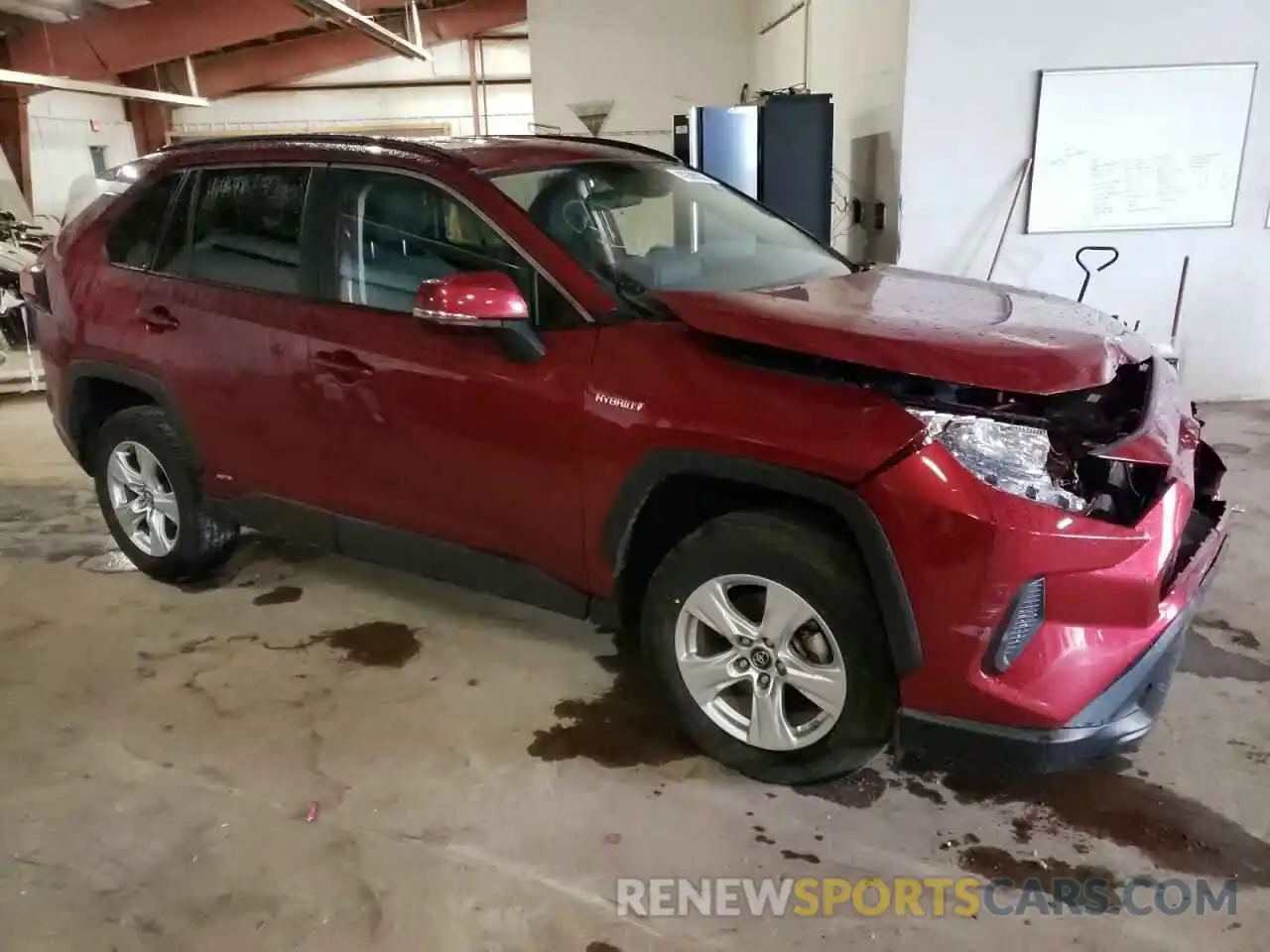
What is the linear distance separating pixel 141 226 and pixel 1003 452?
119 inches

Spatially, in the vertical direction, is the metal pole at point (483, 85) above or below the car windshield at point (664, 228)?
above

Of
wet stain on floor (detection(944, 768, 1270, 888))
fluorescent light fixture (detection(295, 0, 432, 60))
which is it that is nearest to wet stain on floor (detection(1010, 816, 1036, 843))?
wet stain on floor (detection(944, 768, 1270, 888))

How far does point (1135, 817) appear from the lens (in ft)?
7.76

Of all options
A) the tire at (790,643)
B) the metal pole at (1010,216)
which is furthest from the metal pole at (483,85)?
the tire at (790,643)

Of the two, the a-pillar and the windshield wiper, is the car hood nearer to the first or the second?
the windshield wiper

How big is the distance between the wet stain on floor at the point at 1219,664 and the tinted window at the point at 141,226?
370cm

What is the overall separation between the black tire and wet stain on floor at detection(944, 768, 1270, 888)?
8.92 ft

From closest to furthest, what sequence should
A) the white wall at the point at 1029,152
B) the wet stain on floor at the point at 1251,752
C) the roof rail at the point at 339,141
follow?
the wet stain on floor at the point at 1251,752 → the roof rail at the point at 339,141 → the white wall at the point at 1029,152

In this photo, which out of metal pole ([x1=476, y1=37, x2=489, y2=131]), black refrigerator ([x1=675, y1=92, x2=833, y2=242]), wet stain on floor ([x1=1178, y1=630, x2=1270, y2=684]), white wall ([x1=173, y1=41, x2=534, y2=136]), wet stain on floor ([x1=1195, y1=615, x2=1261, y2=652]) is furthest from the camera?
white wall ([x1=173, y1=41, x2=534, y2=136])

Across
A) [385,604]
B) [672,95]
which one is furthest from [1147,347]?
[672,95]

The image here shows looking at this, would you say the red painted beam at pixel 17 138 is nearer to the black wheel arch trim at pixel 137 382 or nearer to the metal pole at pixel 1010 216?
the black wheel arch trim at pixel 137 382

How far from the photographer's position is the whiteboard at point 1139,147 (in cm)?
557

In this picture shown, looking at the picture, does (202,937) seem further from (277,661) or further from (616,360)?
(616,360)

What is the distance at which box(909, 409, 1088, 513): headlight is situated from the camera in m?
1.99
